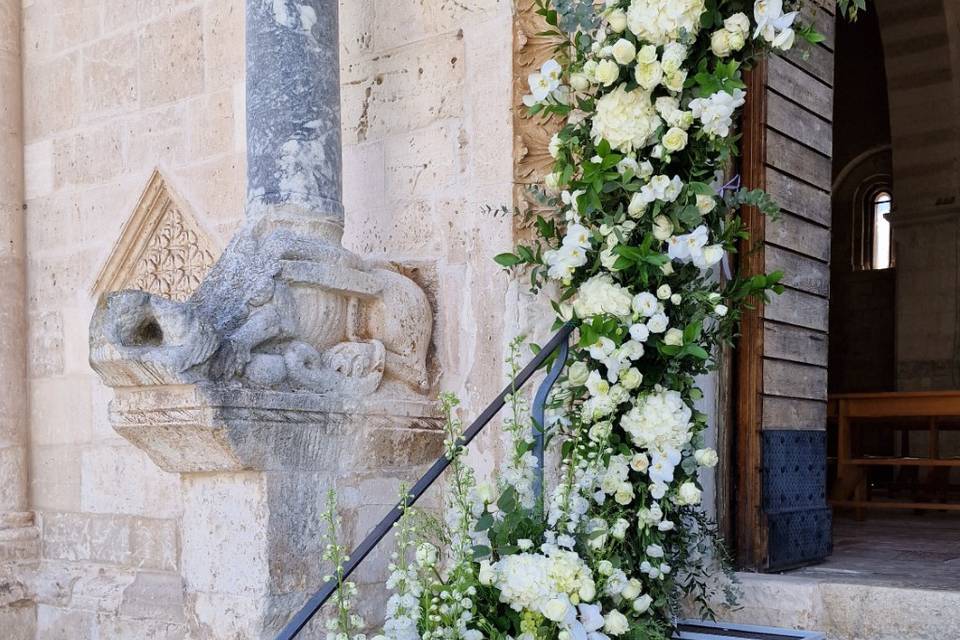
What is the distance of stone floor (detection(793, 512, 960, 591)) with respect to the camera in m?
2.94

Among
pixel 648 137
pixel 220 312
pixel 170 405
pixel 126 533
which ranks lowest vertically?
pixel 126 533

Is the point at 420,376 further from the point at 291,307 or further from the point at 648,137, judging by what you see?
the point at 648,137

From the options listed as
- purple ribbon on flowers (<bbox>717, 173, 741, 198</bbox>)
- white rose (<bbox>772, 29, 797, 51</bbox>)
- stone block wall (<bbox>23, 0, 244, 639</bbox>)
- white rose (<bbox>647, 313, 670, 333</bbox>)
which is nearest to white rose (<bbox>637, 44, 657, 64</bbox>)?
white rose (<bbox>772, 29, 797, 51</bbox>)

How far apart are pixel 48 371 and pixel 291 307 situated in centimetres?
226

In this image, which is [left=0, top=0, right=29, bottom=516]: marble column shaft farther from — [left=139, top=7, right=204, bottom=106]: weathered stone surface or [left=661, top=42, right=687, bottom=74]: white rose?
[left=661, top=42, right=687, bottom=74]: white rose

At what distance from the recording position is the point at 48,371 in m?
4.66

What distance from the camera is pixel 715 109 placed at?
2213 millimetres

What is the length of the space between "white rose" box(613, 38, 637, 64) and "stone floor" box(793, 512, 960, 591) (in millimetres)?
1475

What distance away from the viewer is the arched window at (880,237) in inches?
472

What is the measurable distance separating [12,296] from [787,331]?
324cm

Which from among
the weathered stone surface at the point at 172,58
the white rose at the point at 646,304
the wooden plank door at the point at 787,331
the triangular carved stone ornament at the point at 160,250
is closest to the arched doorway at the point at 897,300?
the wooden plank door at the point at 787,331

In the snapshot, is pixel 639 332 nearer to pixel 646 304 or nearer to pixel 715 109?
pixel 646 304

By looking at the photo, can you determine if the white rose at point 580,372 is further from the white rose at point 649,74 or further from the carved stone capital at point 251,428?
the carved stone capital at point 251,428

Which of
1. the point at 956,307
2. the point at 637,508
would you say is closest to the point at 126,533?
the point at 637,508
